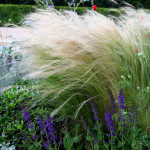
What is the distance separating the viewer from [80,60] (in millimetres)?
1716

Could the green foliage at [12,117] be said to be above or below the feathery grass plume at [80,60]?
below

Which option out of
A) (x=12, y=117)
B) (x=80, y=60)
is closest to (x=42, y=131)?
(x=12, y=117)

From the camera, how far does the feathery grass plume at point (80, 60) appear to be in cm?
166

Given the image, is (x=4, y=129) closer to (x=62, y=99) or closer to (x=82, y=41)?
(x=62, y=99)

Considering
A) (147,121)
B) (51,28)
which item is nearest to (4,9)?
(51,28)

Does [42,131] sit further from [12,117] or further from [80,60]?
[80,60]

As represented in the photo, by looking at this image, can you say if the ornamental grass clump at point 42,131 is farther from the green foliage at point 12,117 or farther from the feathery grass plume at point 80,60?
the feathery grass plume at point 80,60

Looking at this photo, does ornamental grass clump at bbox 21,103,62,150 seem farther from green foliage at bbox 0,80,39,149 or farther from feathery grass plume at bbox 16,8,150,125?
feathery grass plume at bbox 16,8,150,125

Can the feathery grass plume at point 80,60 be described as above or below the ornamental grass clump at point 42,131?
above

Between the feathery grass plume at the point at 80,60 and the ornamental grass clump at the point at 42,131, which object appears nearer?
the ornamental grass clump at the point at 42,131

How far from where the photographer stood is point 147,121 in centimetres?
152

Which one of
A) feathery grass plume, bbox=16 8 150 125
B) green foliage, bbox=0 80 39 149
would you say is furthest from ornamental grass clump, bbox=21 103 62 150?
feathery grass plume, bbox=16 8 150 125

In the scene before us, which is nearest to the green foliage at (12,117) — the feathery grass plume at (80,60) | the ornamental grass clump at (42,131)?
the ornamental grass clump at (42,131)

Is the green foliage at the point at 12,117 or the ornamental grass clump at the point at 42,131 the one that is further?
the green foliage at the point at 12,117
